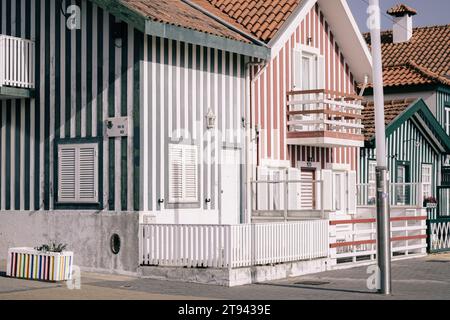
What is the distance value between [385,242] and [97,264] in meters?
6.41

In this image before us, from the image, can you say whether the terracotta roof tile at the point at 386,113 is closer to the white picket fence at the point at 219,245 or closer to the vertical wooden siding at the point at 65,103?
the white picket fence at the point at 219,245

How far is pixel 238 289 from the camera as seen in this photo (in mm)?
16031

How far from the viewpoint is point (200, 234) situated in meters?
16.8

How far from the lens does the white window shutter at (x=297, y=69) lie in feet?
80.0

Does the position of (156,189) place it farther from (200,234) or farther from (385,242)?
(385,242)

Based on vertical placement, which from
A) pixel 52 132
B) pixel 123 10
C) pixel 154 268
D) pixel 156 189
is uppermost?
pixel 123 10

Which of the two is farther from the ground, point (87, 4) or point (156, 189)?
point (87, 4)

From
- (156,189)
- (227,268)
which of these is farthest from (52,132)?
(227,268)

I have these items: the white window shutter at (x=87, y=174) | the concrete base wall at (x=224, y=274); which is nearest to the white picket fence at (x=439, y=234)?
the concrete base wall at (x=224, y=274)

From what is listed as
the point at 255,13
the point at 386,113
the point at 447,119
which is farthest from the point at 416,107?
the point at 255,13

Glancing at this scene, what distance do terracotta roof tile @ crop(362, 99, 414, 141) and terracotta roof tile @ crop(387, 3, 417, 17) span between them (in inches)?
388

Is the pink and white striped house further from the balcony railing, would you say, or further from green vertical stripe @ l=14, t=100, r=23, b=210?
green vertical stripe @ l=14, t=100, r=23, b=210

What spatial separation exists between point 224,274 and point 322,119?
8.29 meters

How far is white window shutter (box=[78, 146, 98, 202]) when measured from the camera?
18812 mm
